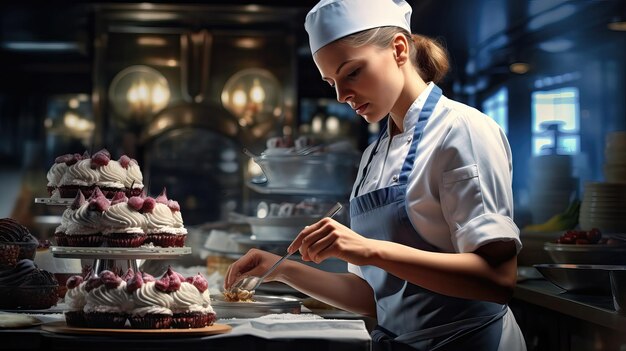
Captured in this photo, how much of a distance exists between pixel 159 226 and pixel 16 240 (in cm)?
51

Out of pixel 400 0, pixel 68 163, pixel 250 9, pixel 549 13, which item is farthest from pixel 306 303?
pixel 250 9

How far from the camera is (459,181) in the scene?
207cm

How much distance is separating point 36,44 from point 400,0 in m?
6.17

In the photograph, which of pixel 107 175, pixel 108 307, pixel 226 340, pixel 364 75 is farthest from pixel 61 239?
pixel 364 75

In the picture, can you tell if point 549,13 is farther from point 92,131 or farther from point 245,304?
point 92,131

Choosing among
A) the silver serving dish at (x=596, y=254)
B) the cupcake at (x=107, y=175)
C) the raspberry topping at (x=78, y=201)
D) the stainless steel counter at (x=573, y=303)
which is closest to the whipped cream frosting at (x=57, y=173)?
the cupcake at (x=107, y=175)

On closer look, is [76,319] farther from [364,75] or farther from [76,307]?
[364,75]

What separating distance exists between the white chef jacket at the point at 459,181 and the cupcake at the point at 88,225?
A: 0.77 metres

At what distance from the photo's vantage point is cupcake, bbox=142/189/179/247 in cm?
235

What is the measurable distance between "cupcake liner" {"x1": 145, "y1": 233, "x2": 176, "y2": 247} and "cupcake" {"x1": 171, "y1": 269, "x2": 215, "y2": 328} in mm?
362

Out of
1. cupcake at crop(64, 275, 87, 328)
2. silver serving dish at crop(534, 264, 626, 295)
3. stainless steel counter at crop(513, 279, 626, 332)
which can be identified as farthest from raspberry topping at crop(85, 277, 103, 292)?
silver serving dish at crop(534, 264, 626, 295)

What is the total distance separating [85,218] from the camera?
2.34 m

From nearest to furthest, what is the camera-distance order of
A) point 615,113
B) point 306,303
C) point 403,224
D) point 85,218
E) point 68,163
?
1. point 403,224
2. point 85,218
3. point 68,163
4. point 306,303
5. point 615,113

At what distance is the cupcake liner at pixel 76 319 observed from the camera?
1955 mm
